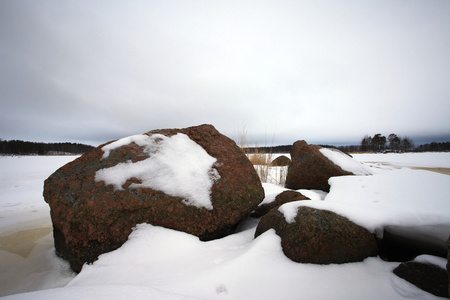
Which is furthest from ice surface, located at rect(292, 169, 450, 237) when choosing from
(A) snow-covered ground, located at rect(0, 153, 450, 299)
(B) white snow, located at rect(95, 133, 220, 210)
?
(B) white snow, located at rect(95, 133, 220, 210)

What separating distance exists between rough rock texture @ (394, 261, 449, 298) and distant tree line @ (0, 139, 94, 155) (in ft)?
157

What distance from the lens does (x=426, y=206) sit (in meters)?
1.37

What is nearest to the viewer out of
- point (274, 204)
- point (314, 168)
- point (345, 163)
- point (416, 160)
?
point (274, 204)

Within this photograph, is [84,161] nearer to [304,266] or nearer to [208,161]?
[208,161]

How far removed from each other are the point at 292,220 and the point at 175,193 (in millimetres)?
1024

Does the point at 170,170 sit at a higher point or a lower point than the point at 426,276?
higher

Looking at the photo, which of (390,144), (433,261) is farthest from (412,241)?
(390,144)

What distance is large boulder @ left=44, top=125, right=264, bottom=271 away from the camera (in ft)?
4.65

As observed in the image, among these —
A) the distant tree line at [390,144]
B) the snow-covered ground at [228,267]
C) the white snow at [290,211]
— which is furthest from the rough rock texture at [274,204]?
the distant tree line at [390,144]

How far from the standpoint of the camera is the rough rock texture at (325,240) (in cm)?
115

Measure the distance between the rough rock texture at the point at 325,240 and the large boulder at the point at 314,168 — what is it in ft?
6.31

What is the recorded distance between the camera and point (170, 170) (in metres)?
1.79

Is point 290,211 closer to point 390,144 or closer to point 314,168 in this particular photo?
point 314,168

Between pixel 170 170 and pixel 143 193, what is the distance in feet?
1.07
